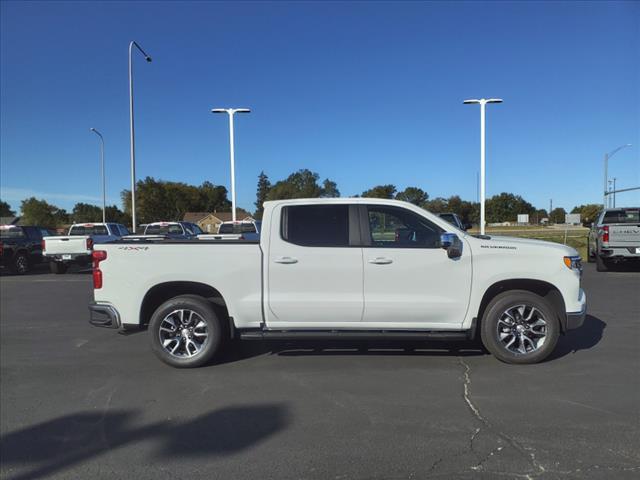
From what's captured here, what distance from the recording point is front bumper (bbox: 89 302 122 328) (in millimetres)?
5375

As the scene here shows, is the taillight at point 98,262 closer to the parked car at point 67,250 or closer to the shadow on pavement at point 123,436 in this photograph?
the shadow on pavement at point 123,436

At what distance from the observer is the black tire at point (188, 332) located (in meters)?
5.30

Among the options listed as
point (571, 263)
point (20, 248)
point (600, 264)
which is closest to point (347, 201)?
point (571, 263)

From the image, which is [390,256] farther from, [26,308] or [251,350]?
[26,308]

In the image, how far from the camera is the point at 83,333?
23.5ft

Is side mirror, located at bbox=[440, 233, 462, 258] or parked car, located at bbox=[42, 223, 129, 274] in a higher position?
side mirror, located at bbox=[440, 233, 462, 258]

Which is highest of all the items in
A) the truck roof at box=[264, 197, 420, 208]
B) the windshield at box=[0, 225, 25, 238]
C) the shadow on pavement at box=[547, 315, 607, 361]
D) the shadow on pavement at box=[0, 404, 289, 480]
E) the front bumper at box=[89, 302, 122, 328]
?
the truck roof at box=[264, 197, 420, 208]

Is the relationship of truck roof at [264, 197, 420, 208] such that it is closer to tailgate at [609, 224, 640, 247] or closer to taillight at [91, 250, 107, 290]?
taillight at [91, 250, 107, 290]

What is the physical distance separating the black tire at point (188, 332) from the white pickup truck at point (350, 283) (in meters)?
0.01

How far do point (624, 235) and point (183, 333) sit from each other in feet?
41.1

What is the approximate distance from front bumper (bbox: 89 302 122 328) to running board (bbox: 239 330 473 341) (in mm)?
1474

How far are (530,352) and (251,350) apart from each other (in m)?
3.34

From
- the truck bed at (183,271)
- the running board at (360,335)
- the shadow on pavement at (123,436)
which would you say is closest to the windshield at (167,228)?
the truck bed at (183,271)

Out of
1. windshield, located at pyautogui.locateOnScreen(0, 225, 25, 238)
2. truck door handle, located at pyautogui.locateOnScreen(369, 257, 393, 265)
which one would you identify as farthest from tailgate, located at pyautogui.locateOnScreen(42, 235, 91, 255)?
truck door handle, located at pyautogui.locateOnScreen(369, 257, 393, 265)
